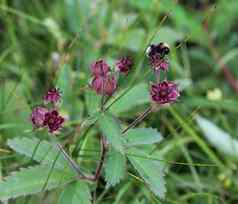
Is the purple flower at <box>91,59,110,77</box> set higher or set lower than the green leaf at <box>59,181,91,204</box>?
higher

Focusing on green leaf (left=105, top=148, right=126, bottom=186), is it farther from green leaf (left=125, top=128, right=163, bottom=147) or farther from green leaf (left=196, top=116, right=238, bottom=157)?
green leaf (left=196, top=116, right=238, bottom=157)

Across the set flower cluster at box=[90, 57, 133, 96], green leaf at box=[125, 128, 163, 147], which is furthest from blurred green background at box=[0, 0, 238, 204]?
flower cluster at box=[90, 57, 133, 96]

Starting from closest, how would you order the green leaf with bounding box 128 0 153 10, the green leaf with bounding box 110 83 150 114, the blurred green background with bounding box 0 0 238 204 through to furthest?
the green leaf with bounding box 110 83 150 114 → the blurred green background with bounding box 0 0 238 204 → the green leaf with bounding box 128 0 153 10

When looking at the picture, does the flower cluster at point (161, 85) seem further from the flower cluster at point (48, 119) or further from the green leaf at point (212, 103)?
the green leaf at point (212, 103)

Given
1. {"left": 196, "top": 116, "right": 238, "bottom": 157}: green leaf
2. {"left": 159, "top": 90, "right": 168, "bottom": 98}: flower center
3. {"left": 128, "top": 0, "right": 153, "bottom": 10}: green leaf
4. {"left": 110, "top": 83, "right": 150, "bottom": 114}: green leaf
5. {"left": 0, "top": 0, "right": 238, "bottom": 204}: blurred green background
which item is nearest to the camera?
{"left": 159, "top": 90, "right": 168, "bottom": 98}: flower center

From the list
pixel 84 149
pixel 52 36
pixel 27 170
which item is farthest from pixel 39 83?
pixel 27 170

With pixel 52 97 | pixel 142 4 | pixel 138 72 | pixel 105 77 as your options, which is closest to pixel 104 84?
pixel 105 77

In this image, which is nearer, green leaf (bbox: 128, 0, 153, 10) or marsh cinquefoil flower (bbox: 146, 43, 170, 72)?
marsh cinquefoil flower (bbox: 146, 43, 170, 72)
